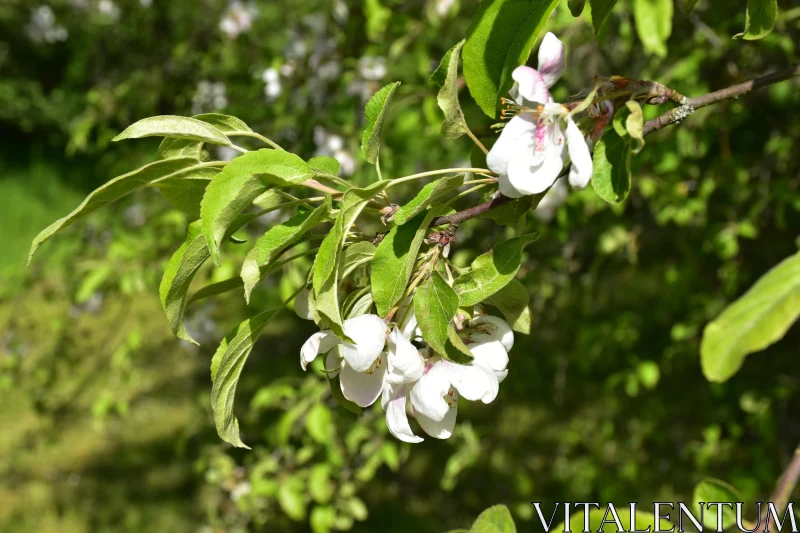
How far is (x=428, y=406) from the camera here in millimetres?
668

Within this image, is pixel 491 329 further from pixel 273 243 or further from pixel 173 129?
pixel 173 129

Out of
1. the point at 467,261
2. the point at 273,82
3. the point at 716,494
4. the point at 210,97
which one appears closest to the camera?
the point at 716,494

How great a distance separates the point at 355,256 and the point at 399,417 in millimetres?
A: 165

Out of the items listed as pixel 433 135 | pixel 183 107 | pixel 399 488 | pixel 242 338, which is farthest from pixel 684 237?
pixel 183 107

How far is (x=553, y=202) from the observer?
1.76 meters

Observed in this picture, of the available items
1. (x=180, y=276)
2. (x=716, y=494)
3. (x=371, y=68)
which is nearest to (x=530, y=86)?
(x=180, y=276)

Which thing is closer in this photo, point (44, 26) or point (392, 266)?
point (392, 266)

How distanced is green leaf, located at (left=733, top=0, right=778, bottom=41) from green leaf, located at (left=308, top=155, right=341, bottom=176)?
1.44ft

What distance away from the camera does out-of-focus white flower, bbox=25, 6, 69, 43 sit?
5.37m

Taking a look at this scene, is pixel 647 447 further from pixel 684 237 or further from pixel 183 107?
pixel 183 107

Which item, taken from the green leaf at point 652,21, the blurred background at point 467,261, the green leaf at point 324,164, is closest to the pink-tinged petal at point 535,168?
the green leaf at point 324,164

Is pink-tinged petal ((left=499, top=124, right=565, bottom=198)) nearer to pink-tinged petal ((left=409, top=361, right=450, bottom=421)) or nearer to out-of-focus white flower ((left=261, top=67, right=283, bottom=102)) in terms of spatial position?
pink-tinged petal ((left=409, top=361, right=450, bottom=421))

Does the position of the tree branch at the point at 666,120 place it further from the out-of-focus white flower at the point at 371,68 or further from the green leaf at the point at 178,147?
the out-of-focus white flower at the point at 371,68

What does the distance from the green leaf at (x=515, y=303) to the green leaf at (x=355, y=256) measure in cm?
15
